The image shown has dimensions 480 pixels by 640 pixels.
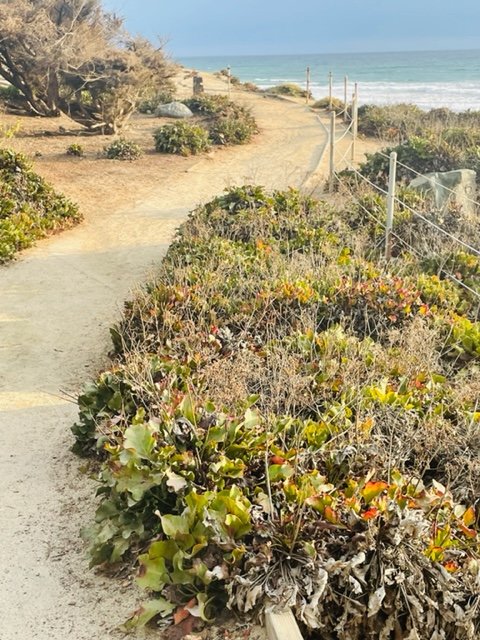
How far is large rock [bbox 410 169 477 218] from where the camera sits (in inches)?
424

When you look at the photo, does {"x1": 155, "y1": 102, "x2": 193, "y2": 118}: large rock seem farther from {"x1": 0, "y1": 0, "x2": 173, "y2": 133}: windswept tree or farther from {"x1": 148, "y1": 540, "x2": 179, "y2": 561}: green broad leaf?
{"x1": 148, "y1": 540, "x2": 179, "y2": 561}: green broad leaf

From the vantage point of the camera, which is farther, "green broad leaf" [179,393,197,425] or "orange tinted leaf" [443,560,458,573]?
"green broad leaf" [179,393,197,425]

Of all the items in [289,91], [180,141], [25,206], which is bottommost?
[25,206]

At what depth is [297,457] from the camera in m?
3.61

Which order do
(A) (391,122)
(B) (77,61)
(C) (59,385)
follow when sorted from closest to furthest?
(C) (59,385), (B) (77,61), (A) (391,122)

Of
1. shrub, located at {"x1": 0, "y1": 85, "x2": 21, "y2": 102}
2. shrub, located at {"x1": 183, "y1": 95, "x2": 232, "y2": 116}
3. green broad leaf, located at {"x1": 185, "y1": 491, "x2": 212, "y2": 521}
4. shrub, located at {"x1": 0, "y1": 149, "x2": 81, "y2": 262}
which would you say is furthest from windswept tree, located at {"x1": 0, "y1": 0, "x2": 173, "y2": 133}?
green broad leaf, located at {"x1": 185, "y1": 491, "x2": 212, "y2": 521}

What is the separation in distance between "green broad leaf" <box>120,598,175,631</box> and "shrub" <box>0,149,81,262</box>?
7.82 m

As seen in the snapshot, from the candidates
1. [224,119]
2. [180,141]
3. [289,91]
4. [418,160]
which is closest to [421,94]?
[289,91]

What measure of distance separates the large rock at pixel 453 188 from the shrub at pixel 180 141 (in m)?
7.67

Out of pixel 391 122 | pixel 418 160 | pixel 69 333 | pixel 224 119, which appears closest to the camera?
pixel 69 333

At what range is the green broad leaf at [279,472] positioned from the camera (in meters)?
3.61

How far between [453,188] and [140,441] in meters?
9.30

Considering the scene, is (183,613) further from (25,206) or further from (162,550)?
(25,206)

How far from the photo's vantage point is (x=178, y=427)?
3936 millimetres
